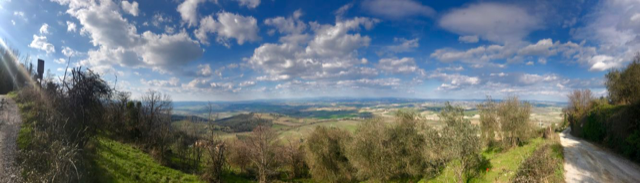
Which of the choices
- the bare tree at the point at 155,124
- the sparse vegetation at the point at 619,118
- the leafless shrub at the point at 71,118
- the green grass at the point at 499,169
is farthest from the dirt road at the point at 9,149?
the sparse vegetation at the point at 619,118

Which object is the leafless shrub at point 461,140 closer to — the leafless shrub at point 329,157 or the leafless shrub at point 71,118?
the leafless shrub at point 329,157

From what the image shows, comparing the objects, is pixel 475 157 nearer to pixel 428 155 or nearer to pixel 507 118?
pixel 428 155

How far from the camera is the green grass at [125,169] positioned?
1627 centimetres

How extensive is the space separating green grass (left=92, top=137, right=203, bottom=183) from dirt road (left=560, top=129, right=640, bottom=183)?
29803mm

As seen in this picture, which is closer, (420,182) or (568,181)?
(568,181)

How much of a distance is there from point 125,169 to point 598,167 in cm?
3502

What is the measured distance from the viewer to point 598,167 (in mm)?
15539

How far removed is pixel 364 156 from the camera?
2956cm

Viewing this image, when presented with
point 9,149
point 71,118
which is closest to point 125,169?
point 9,149

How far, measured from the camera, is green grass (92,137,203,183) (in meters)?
16.3

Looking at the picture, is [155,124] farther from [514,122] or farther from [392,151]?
[514,122]

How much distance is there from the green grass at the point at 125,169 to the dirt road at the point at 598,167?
29.8 m

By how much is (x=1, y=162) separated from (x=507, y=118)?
38.2 m

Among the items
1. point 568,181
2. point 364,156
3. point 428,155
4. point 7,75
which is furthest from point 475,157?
point 7,75
